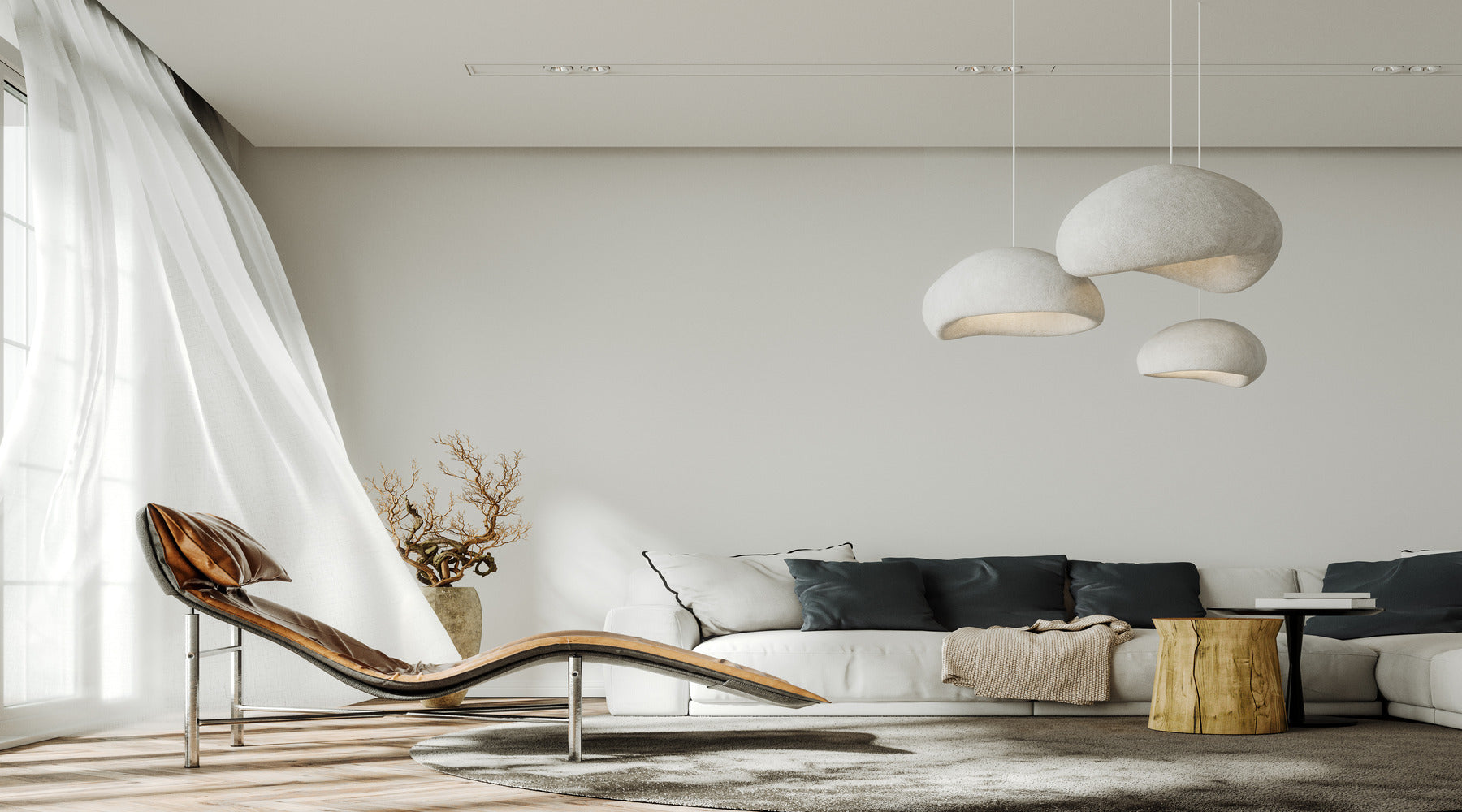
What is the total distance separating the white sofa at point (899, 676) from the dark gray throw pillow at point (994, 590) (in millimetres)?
441

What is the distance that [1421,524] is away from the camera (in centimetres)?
556

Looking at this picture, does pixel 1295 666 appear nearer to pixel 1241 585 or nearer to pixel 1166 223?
pixel 1241 585

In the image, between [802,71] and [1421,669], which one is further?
[802,71]

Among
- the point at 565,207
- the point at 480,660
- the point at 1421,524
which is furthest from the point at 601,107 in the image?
the point at 1421,524

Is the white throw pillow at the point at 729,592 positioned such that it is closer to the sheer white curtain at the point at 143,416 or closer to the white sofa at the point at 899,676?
the white sofa at the point at 899,676

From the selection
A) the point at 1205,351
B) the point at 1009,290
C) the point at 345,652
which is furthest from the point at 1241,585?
the point at 345,652

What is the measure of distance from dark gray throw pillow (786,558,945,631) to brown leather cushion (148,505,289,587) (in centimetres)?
215

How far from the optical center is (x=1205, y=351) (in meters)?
4.13

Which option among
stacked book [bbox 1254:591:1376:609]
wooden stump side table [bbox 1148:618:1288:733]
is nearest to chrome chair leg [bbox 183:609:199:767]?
wooden stump side table [bbox 1148:618:1288:733]

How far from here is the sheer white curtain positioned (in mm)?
3455

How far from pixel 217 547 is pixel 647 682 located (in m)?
1.76

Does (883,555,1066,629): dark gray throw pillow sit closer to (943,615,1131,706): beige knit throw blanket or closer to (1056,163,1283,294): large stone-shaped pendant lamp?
(943,615,1131,706): beige knit throw blanket

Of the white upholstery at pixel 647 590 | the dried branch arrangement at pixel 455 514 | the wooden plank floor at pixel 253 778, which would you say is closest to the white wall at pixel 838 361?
the dried branch arrangement at pixel 455 514

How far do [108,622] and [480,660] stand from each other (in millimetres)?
1248
